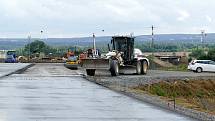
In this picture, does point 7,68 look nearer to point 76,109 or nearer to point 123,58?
point 123,58

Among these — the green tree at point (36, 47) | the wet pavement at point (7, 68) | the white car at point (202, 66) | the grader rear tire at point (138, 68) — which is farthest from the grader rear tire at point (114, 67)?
the green tree at point (36, 47)

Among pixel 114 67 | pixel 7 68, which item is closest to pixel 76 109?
pixel 114 67

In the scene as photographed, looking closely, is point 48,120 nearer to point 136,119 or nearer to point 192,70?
point 136,119

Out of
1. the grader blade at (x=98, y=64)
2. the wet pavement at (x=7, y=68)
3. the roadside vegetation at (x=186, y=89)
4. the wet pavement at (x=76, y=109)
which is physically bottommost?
the roadside vegetation at (x=186, y=89)

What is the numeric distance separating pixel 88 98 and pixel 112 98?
971mm

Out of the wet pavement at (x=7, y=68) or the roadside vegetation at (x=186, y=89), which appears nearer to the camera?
the roadside vegetation at (x=186, y=89)

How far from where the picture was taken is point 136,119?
49.6 ft

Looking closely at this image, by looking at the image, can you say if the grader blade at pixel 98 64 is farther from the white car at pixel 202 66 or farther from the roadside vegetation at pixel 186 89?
the white car at pixel 202 66

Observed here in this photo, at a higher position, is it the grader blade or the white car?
the grader blade

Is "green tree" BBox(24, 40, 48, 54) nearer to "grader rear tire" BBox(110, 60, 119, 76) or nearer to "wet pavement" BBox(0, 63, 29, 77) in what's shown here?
"wet pavement" BBox(0, 63, 29, 77)

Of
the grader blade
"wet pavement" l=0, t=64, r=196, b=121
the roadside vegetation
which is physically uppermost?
the grader blade

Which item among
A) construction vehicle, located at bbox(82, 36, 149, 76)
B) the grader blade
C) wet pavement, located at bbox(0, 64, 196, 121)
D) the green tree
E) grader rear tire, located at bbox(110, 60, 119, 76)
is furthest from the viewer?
the green tree

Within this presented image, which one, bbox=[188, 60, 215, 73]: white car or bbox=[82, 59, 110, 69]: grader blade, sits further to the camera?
bbox=[188, 60, 215, 73]: white car

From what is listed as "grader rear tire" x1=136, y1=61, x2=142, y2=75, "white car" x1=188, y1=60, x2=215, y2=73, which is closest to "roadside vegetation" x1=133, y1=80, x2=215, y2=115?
"grader rear tire" x1=136, y1=61, x2=142, y2=75
